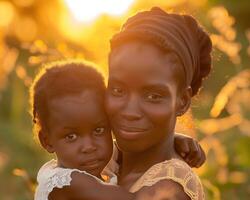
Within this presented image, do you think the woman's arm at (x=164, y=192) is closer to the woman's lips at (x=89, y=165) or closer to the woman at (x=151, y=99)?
the woman at (x=151, y=99)

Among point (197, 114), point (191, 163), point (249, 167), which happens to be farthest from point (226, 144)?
point (191, 163)

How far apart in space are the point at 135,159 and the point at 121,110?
310 mm

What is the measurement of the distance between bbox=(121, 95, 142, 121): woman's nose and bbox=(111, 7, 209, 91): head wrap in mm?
257

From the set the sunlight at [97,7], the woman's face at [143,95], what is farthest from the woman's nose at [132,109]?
the sunlight at [97,7]

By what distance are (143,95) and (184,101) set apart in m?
0.28

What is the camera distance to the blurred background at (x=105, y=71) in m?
6.73

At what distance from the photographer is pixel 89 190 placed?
4.54 metres

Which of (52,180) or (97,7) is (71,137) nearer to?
(52,180)

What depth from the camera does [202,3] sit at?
11812 mm

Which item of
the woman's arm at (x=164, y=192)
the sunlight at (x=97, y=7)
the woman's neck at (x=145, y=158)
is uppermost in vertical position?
the sunlight at (x=97, y=7)

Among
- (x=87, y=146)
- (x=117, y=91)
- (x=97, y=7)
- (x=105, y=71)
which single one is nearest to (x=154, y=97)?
(x=117, y=91)

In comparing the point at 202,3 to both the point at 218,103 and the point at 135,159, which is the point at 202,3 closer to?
the point at 218,103

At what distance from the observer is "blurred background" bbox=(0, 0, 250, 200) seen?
6.73 meters

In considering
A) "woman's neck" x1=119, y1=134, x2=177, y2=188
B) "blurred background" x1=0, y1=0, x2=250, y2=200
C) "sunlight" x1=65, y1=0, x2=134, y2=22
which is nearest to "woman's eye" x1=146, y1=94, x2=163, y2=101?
"woman's neck" x1=119, y1=134, x2=177, y2=188
